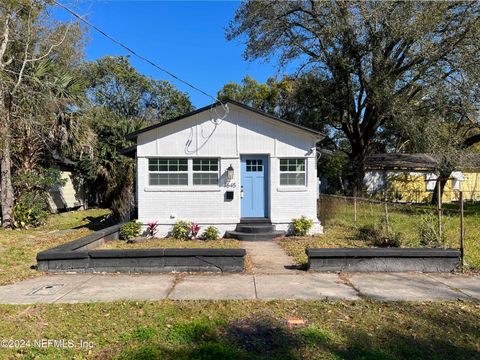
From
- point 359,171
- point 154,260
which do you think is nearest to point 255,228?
point 154,260

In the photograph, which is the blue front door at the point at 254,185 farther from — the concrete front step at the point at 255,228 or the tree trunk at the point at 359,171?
the tree trunk at the point at 359,171

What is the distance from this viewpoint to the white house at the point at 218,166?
11008 millimetres

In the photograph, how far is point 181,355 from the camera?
3488 millimetres

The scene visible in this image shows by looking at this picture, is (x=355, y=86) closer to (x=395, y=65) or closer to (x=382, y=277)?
(x=395, y=65)

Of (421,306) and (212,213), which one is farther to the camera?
(212,213)

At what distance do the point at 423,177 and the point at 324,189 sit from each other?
7.03 meters

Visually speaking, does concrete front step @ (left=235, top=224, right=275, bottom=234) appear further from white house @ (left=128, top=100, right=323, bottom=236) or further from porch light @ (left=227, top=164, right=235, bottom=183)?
porch light @ (left=227, top=164, right=235, bottom=183)

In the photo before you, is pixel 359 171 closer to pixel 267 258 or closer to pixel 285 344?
pixel 267 258

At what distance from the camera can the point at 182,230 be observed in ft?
34.3

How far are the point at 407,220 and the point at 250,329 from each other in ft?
34.1

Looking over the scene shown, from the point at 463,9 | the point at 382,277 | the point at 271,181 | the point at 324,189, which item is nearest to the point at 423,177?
the point at 324,189

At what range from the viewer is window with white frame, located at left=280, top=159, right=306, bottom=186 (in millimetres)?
11258

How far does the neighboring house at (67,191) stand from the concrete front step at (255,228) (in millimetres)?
10411

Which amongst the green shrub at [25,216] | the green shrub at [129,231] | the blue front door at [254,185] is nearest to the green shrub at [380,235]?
the blue front door at [254,185]
